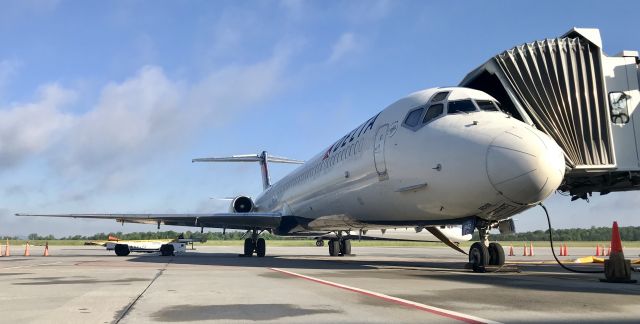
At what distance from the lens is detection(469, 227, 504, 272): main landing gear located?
37.0 ft

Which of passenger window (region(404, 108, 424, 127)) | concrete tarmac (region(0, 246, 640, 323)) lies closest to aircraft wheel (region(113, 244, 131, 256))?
concrete tarmac (region(0, 246, 640, 323))

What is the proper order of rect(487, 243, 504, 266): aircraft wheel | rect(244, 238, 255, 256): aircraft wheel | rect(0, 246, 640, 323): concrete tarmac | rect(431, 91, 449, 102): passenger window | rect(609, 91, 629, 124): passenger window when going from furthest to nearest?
rect(244, 238, 255, 256): aircraft wheel, rect(609, 91, 629, 124): passenger window, rect(431, 91, 449, 102): passenger window, rect(487, 243, 504, 266): aircraft wheel, rect(0, 246, 640, 323): concrete tarmac

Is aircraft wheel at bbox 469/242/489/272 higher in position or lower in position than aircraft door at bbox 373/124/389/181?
lower

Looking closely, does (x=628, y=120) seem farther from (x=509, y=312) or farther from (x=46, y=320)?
(x=46, y=320)

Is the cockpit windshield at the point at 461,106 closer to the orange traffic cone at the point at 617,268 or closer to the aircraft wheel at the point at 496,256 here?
the aircraft wheel at the point at 496,256

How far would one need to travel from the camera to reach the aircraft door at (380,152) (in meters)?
12.6

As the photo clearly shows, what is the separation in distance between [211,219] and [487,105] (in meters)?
13.4

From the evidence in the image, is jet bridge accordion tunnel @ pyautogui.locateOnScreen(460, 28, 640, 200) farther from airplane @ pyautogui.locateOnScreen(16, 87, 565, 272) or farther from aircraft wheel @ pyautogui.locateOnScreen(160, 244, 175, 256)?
aircraft wheel @ pyautogui.locateOnScreen(160, 244, 175, 256)

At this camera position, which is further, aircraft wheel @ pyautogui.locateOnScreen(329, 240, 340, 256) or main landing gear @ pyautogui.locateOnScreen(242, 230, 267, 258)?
aircraft wheel @ pyautogui.locateOnScreen(329, 240, 340, 256)

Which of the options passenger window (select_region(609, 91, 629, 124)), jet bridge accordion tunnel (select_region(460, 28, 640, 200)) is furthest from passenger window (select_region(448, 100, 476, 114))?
passenger window (select_region(609, 91, 629, 124))

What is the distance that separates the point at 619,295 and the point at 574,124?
7.89 meters

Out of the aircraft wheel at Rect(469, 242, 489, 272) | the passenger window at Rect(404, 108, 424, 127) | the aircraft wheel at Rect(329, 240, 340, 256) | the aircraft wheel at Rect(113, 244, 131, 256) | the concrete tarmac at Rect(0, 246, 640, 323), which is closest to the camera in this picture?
the concrete tarmac at Rect(0, 246, 640, 323)

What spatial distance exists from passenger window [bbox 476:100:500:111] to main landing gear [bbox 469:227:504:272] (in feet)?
8.51

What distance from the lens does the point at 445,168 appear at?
10.6 metres
